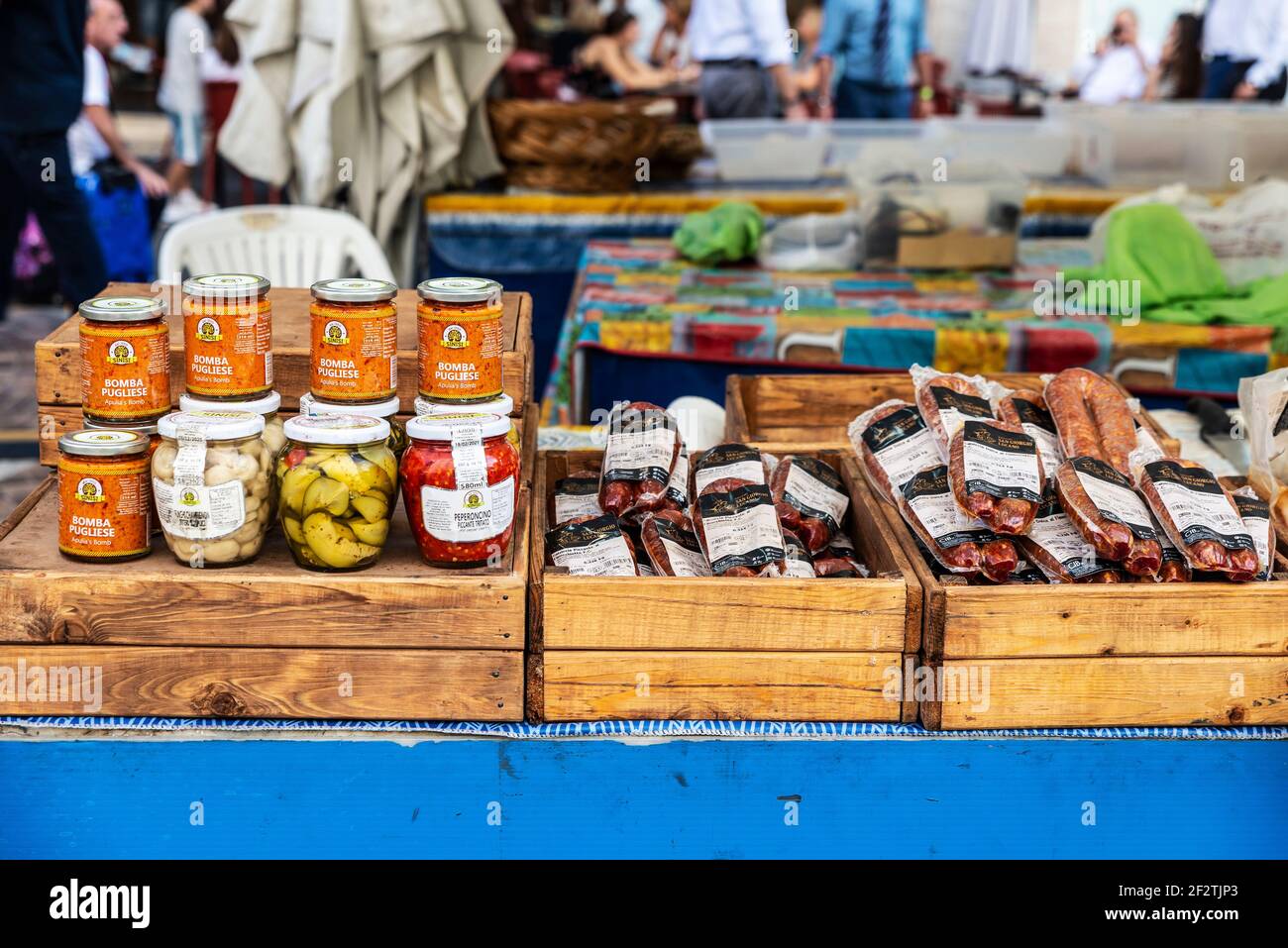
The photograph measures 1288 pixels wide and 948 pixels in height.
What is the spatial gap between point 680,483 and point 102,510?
2.68ft

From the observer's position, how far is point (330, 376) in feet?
5.87

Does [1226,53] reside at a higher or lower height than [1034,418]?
higher

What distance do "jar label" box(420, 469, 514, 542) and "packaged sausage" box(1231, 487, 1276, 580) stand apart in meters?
0.95

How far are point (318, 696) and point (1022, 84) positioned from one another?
9.94 metres

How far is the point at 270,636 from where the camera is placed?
68.0 inches

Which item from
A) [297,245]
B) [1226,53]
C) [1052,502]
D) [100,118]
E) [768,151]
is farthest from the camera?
[1226,53]

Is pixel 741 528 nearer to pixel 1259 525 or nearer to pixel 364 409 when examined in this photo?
pixel 364 409

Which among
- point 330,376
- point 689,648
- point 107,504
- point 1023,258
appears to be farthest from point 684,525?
point 1023,258

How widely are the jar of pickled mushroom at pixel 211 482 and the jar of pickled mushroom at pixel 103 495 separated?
34 mm

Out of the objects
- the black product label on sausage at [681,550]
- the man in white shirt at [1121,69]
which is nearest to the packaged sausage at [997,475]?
the black product label on sausage at [681,550]

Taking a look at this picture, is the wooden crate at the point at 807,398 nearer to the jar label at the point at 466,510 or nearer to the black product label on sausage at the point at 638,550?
the black product label on sausage at the point at 638,550

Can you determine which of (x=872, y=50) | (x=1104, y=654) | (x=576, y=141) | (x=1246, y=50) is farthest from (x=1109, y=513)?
(x=1246, y=50)
